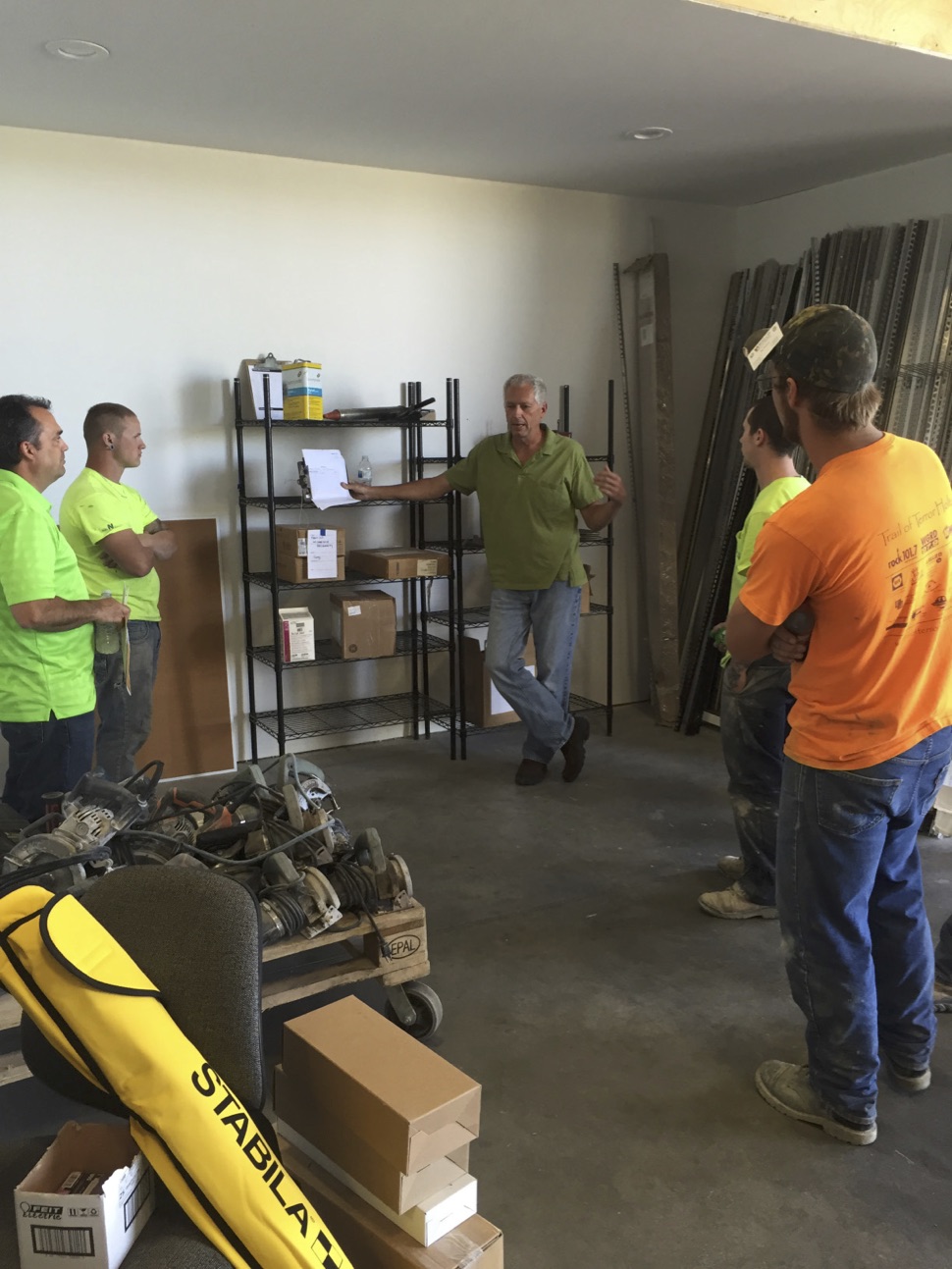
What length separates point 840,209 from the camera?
4.88m

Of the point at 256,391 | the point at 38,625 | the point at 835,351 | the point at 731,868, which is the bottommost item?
the point at 731,868

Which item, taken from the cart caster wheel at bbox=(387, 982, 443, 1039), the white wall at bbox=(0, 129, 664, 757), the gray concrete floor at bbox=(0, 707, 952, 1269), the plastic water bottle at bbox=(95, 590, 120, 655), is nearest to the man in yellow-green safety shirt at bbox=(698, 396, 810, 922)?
the gray concrete floor at bbox=(0, 707, 952, 1269)

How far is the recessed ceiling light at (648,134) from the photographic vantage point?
3.98m

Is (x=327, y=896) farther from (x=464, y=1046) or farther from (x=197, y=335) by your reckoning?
(x=197, y=335)

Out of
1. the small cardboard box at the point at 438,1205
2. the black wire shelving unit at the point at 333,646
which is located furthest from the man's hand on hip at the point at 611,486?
the small cardboard box at the point at 438,1205

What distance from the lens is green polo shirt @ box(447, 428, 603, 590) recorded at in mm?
4227

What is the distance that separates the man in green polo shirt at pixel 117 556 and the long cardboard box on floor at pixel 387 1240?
85.6 inches

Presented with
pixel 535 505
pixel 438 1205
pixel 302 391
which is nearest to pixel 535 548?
pixel 535 505

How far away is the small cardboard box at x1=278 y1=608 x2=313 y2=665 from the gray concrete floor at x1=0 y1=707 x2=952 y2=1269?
62 centimetres

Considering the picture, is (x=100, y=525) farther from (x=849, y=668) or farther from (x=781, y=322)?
(x=781, y=322)

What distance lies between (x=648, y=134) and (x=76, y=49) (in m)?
2.24

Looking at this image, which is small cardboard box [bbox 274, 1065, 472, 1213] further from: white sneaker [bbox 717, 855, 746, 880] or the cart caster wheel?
white sneaker [bbox 717, 855, 746, 880]

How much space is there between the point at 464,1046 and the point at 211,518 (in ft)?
9.01

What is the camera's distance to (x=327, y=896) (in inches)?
88.0
